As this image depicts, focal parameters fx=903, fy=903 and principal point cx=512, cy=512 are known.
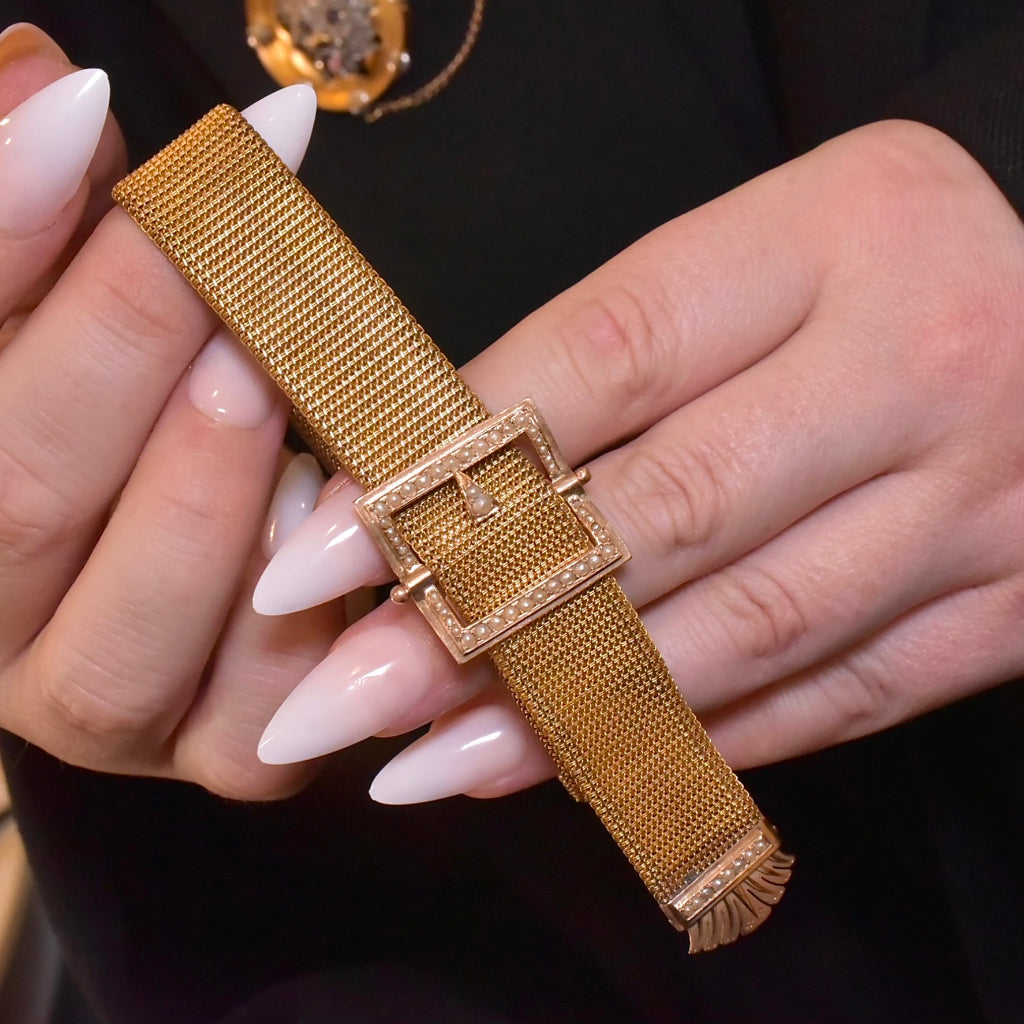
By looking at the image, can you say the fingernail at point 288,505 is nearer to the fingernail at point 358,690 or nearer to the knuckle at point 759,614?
the fingernail at point 358,690

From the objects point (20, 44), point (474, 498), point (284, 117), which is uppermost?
point (20, 44)

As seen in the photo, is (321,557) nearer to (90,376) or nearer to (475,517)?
(475,517)

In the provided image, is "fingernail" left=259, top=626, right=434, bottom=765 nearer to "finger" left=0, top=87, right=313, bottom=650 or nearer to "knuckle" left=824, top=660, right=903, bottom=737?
"finger" left=0, top=87, right=313, bottom=650

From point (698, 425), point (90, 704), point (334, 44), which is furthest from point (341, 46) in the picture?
point (90, 704)

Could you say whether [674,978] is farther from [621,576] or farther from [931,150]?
[931,150]

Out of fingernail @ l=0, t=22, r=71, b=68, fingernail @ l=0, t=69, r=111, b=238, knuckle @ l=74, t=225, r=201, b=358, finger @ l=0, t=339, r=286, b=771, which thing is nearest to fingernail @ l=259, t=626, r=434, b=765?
finger @ l=0, t=339, r=286, b=771

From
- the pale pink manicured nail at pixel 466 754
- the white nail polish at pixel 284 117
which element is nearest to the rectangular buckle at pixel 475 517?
the pale pink manicured nail at pixel 466 754

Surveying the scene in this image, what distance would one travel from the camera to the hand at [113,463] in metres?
0.59

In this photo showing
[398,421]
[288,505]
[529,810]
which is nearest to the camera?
[398,421]

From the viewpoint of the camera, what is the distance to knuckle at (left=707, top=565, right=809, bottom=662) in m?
0.65

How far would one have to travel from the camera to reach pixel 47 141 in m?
0.56

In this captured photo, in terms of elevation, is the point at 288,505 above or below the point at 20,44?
below

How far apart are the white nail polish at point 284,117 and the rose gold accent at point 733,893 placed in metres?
0.55

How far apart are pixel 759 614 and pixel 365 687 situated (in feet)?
0.92
